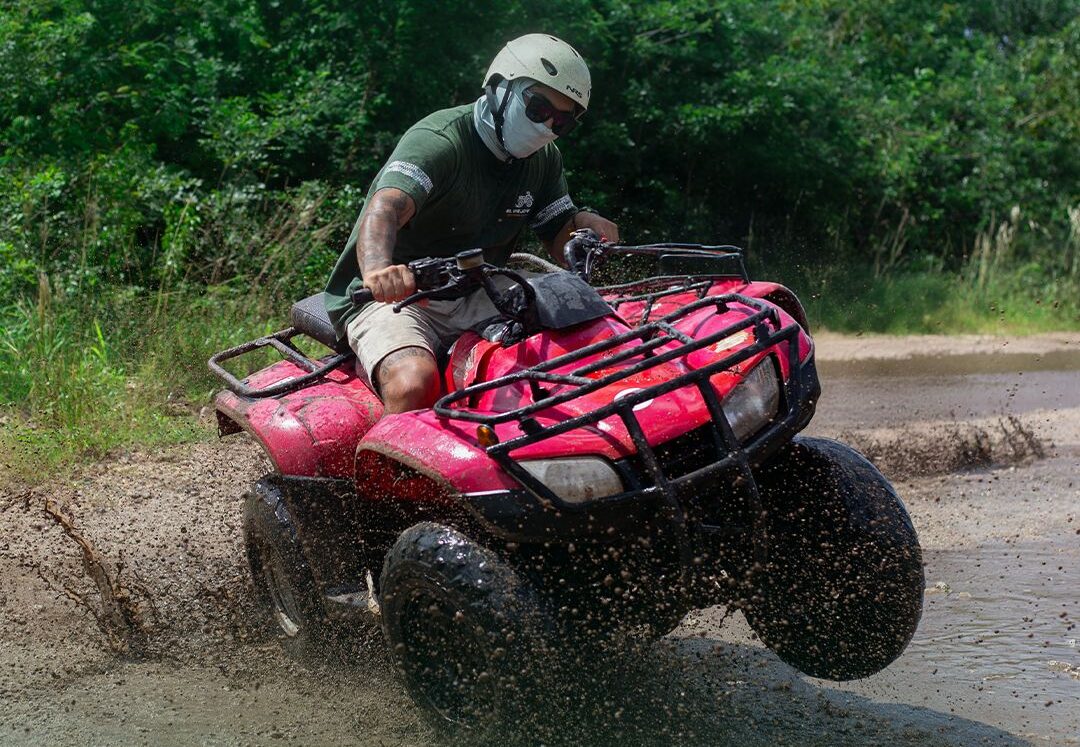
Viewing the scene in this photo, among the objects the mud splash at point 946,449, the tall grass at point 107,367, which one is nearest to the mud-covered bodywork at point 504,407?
the tall grass at point 107,367

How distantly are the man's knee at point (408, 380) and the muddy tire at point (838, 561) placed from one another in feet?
3.40

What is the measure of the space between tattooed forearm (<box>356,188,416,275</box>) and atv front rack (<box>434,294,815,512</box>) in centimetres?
58

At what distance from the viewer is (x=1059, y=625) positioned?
510 centimetres

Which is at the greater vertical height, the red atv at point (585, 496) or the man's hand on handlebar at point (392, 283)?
the man's hand on handlebar at point (392, 283)

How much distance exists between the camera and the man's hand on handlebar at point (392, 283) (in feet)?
12.8

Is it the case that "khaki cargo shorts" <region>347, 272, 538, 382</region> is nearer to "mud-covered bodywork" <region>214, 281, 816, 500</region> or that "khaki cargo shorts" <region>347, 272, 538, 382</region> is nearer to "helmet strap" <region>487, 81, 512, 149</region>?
"mud-covered bodywork" <region>214, 281, 816, 500</region>

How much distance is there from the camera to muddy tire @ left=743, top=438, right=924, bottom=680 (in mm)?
3951

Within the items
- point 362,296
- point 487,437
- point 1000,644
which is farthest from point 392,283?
point 1000,644

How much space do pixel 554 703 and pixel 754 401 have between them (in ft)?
3.22

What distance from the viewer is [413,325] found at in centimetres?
423

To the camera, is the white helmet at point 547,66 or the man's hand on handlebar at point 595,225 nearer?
the white helmet at point 547,66

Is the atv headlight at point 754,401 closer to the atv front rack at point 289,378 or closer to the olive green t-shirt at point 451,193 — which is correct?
the olive green t-shirt at point 451,193

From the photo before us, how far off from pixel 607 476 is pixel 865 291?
11.5 metres

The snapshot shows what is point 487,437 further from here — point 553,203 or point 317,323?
point 553,203
